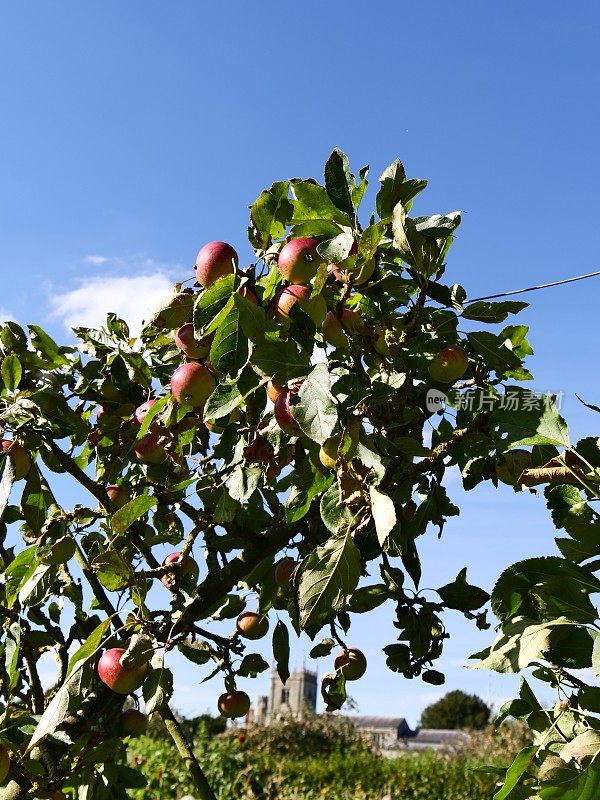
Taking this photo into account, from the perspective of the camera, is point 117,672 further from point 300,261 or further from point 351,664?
point 300,261

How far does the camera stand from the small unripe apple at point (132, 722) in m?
1.82

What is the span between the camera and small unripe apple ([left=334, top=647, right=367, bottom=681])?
1778 mm

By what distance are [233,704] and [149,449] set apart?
2.32ft

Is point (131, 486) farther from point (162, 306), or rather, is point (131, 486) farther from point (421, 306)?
point (421, 306)

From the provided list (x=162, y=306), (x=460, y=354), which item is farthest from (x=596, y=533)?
(x=162, y=306)

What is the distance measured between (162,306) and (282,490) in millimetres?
423

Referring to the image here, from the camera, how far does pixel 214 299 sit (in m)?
1.16

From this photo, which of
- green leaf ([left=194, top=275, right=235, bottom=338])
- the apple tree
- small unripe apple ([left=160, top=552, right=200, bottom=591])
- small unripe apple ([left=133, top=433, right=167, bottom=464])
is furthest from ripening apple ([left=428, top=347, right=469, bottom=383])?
small unripe apple ([left=160, top=552, right=200, bottom=591])

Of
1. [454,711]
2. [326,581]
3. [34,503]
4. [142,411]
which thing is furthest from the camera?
[454,711]

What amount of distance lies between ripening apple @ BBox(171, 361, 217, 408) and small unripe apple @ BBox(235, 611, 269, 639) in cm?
70

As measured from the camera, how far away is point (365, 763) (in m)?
10.1

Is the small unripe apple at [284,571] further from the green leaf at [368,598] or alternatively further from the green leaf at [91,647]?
the green leaf at [91,647]

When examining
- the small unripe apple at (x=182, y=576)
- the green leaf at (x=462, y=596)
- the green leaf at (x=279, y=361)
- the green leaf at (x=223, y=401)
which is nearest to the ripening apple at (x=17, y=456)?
the small unripe apple at (x=182, y=576)

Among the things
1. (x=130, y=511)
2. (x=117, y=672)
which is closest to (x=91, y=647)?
(x=117, y=672)
